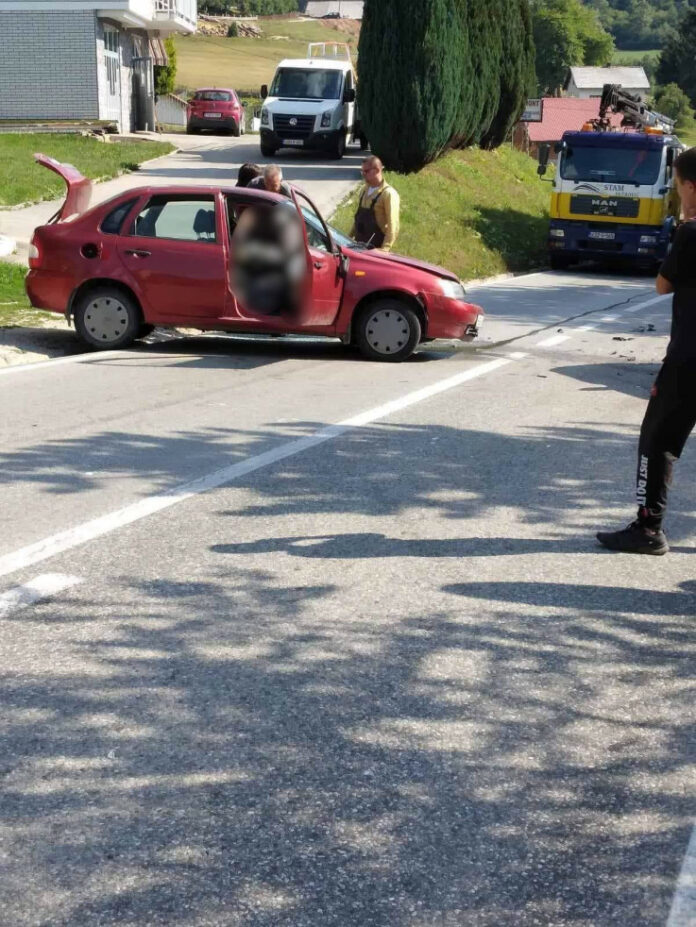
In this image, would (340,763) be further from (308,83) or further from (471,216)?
(308,83)

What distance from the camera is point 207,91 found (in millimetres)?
47500

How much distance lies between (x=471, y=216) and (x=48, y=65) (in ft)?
53.6

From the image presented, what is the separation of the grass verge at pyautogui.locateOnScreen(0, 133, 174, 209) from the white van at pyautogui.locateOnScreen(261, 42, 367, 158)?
3.17m

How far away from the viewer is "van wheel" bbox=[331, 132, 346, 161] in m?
34.0

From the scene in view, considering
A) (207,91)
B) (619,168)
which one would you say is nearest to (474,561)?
(619,168)

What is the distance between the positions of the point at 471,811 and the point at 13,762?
1.31m

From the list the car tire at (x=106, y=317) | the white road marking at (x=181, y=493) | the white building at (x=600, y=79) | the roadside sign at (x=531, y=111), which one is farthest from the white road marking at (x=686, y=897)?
the white building at (x=600, y=79)

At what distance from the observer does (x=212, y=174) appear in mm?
29125

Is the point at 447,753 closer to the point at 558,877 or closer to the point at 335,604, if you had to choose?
the point at 558,877

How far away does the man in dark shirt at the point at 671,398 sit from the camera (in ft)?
18.4

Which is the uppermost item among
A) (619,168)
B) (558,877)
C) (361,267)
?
(619,168)

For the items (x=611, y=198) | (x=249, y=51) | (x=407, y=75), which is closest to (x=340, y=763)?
(x=611, y=198)

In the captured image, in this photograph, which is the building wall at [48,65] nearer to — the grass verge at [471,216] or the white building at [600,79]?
the grass verge at [471,216]

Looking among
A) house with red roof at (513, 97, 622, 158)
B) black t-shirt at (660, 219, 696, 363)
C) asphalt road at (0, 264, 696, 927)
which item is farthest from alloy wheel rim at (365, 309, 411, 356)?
house with red roof at (513, 97, 622, 158)
